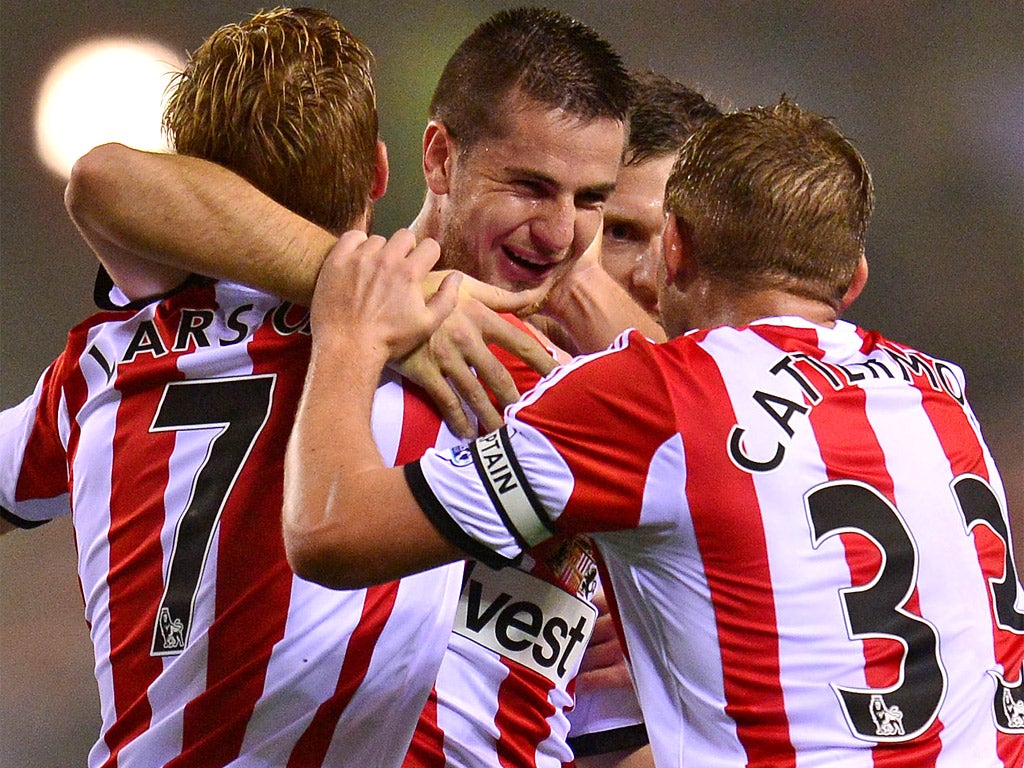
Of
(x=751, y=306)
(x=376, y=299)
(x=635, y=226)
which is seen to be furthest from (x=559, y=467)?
(x=635, y=226)

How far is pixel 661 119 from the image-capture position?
3.17 metres

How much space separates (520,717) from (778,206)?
84 centimetres

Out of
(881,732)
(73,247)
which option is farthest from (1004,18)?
(881,732)

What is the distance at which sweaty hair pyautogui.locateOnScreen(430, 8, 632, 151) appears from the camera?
260 centimetres

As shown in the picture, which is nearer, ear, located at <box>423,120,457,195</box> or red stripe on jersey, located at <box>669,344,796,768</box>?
red stripe on jersey, located at <box>669,344,796,768</box>

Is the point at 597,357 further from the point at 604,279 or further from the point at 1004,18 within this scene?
the point at 1004,18

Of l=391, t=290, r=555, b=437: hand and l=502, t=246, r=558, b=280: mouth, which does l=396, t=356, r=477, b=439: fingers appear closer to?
l=391, t=290, r=555, b=437: hand

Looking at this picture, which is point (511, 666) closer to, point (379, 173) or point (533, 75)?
point (379, 173)

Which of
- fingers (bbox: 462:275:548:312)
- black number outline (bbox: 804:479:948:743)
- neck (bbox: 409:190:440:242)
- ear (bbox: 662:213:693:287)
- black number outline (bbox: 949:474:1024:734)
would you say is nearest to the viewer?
black number outline (bbox: 804:479:948:743)

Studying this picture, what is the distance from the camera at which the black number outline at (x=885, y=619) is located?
1.63 metres

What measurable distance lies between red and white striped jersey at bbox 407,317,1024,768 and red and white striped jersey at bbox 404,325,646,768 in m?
0.22

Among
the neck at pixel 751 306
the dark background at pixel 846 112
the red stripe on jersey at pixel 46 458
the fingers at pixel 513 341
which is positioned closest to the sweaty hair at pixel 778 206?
the neck at pixel 751 306

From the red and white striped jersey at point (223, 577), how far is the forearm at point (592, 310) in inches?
24.4

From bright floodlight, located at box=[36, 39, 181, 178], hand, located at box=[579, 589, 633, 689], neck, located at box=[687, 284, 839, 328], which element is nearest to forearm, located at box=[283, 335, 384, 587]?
neck, located at box=[687, 284, 839, 328]
